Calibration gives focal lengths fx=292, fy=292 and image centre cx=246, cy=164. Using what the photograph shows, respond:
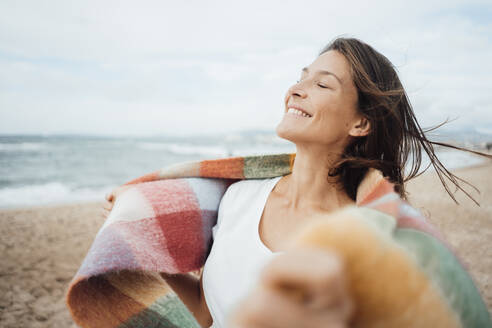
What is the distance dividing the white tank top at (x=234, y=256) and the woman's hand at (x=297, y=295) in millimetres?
779

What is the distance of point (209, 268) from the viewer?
1.40 meters

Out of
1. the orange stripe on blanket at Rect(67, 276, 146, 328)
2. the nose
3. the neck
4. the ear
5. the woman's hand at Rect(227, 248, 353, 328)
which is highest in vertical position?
the nose

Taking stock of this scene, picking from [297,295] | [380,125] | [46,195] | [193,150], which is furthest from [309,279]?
[193,150]

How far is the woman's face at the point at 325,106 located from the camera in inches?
61.2

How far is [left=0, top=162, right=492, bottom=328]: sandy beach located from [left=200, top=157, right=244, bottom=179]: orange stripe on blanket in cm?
326

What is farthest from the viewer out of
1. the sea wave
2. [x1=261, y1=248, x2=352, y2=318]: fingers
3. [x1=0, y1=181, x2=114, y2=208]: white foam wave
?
the sea wave

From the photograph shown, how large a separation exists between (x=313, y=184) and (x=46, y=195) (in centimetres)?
1108

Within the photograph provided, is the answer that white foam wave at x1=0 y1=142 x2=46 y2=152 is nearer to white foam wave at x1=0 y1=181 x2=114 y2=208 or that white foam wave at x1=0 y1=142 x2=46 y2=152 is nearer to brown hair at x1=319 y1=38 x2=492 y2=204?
white foam wave at x1=0 y1=181 x2=114 y2=208

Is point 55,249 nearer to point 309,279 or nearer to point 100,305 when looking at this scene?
point 100,305

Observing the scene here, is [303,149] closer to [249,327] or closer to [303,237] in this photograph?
[303,237]

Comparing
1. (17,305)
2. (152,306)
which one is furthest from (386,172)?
(17,305)

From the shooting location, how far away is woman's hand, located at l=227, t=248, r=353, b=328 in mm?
357

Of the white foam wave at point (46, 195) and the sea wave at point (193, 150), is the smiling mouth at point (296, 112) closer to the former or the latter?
the white foam wave at point (46, 195)

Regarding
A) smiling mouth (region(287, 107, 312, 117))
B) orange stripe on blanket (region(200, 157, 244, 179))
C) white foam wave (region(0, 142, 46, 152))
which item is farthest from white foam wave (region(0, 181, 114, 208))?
white foam wave (region(0, 142, 46, 152))
